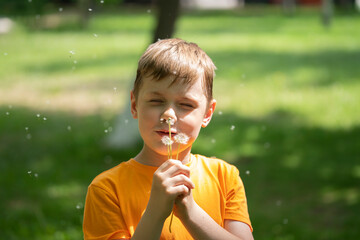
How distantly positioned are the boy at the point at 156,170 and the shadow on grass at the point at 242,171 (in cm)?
253

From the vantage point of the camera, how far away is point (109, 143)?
282 inches

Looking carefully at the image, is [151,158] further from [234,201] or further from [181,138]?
[234,201]

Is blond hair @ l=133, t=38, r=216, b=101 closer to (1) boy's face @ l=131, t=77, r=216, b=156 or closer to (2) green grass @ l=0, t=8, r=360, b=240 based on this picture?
(1) boy's face @ l=131, t=77, r=216, b=156

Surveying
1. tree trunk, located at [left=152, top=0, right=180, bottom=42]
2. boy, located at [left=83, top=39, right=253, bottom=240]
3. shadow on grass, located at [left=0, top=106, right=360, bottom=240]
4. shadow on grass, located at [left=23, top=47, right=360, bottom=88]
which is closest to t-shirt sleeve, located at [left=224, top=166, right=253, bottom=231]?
boy, located at [left=83, top=39, right=253, bottom=240]

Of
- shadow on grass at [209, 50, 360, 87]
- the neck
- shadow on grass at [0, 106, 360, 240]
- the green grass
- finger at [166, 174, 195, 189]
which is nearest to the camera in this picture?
finger at [166, 174, 195, 189]

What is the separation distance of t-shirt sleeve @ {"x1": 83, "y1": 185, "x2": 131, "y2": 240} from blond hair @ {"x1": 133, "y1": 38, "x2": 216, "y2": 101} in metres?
0.38

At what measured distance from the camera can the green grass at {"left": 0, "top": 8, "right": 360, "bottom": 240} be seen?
520 cm

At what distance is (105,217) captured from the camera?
2016 millimetres

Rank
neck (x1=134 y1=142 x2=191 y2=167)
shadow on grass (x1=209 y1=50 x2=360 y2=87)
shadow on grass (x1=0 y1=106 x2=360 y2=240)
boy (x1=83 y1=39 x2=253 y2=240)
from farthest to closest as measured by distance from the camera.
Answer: shadow on grass (x1=209 y1=50 x2=360 y2=87)
shadow on grass (x1=0 y1=106 x2=360 y2=240)
neck (x1=134 y1=142 x2=191 y2=167)
boy (x1=83 y1=39 x2=253 y2=240)

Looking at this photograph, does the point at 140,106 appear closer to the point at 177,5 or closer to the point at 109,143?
the point at 177,5

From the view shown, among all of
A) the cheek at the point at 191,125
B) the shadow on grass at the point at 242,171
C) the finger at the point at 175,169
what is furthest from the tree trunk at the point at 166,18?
the finger at the point at 175,169

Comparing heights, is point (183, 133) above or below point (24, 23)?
above

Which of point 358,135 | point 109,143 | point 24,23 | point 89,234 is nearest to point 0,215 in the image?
point 109,143

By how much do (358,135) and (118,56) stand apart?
921cm
